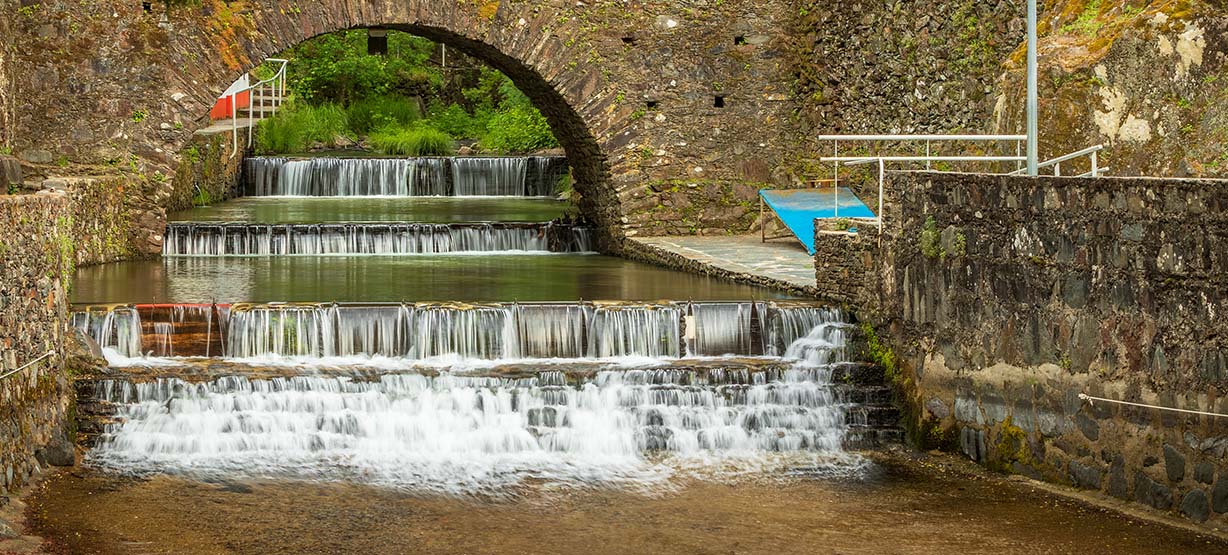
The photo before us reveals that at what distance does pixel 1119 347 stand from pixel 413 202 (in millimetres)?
14910

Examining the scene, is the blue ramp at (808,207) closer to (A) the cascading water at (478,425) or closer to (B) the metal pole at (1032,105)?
(A) the cascading water at (478,425)

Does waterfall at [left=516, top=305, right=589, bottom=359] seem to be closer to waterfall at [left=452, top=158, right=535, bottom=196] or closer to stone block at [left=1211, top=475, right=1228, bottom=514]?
stone block at [left=1211, top=475, right=1228, bottom=514]

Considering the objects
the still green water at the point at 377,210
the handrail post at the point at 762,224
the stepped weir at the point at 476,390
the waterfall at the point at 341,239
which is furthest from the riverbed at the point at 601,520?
the still green water at the point at 377,210

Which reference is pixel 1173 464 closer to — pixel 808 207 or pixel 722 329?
pixel 722 329

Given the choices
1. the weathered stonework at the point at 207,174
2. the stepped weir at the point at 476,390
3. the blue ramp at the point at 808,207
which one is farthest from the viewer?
the weathered stonework at the point at 207,174

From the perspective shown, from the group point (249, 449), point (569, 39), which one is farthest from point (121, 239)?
point (249, 449)

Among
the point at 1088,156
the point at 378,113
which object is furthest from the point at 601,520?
the point at 378,113

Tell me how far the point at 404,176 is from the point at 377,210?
142 inches

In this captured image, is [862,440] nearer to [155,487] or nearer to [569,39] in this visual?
[155,487]

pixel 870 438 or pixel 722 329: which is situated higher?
pixel 722 329

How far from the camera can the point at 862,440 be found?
422 inches

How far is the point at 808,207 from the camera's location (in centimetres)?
1672

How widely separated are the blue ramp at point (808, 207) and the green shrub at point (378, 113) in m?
16.3

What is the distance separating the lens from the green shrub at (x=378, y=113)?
33062mm
